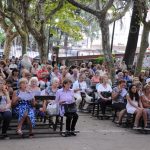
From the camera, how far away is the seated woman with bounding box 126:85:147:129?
1104 centimetres

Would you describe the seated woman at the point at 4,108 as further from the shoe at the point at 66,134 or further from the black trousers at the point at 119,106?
the black trousers at the point at 119,106

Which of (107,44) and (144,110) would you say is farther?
(107,44)

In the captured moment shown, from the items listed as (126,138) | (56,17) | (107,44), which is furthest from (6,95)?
(56,17)

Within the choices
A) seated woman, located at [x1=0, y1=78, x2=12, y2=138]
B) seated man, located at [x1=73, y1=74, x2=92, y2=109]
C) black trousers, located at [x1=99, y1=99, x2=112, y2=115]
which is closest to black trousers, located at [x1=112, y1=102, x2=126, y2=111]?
black trousers, located at [x1=99, y1=99, x2=112, y2=115]

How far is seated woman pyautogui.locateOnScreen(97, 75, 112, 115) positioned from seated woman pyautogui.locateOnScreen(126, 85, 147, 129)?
1.30 meters

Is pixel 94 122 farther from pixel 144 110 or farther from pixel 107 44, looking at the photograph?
pixel 107 44

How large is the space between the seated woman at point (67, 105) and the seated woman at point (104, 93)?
101 inches

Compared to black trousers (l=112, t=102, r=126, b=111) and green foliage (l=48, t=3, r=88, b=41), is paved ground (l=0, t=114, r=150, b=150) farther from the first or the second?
green foliage (l=48, t=3, r=88, b=41)

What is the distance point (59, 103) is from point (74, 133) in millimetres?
844

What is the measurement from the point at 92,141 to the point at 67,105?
3.81 ft

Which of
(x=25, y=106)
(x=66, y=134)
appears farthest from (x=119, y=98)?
(x=25, y=106)

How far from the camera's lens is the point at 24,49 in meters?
28.4

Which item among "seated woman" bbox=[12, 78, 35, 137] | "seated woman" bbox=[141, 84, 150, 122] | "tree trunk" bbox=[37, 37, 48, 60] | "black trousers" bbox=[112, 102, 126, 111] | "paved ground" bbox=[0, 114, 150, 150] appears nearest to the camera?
"paved ground" bbox=[0, 114, 150, 150]

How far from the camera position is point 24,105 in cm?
980
